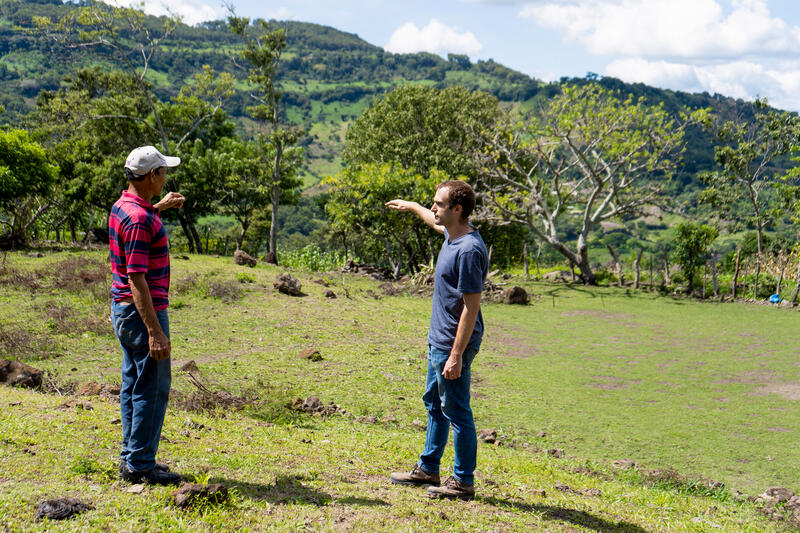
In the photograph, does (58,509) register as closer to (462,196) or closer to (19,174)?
(462,196)

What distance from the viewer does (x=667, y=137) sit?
21.5 m

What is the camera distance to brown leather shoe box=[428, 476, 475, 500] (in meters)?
3.95

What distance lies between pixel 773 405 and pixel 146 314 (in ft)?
27.5

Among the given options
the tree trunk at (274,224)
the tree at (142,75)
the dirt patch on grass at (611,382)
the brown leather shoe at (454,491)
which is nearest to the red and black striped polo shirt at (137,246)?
the brown leather shoe at (454,491)

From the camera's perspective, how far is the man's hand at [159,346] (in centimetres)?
351

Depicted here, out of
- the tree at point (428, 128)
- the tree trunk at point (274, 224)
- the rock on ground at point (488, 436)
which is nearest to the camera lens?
the rock on ground at point (488, 436)

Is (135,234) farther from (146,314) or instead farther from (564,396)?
(564,396)

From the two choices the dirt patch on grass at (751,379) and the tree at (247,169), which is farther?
the tree at (247,169)

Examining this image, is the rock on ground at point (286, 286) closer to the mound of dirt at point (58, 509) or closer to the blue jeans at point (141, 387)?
the blue jeans at point (141, 387)

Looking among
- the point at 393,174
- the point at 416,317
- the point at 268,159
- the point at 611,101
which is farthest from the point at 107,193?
the point at 611,101

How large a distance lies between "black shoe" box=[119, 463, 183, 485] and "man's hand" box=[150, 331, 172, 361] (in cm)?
71

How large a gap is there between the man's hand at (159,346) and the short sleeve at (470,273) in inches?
71.1

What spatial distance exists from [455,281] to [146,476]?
2.26m

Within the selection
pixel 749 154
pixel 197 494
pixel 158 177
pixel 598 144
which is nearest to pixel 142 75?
pixel 598 144
